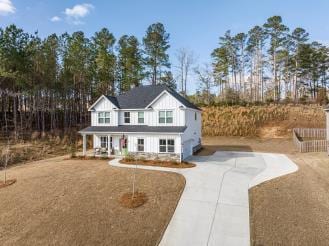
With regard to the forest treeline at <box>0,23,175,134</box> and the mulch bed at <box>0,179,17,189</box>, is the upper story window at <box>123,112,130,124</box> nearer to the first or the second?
the mulch bed at <box>0,179,17,189</box>

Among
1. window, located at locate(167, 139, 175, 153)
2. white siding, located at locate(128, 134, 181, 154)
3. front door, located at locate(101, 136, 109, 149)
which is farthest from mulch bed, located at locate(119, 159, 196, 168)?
front door, located at locate(101, 136, 109, 149)

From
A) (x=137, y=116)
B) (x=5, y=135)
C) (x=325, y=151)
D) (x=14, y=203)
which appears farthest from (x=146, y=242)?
(x=5, y=135)

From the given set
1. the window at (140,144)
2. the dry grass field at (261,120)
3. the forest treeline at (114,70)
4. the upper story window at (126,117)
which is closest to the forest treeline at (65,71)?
the forest treeline at (114,70)

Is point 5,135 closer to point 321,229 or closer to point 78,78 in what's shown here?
point 78,78

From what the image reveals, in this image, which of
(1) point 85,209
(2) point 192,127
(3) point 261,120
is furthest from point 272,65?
(1) point 85,209

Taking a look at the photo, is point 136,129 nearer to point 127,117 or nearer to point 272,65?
point 127,117

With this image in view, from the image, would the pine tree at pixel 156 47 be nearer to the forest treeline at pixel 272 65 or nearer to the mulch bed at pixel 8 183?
the forest treeline at pixel 272 65

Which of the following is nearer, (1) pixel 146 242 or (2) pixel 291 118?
(1) pixel 146 242

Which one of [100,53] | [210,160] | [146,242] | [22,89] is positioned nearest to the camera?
[146,242]
